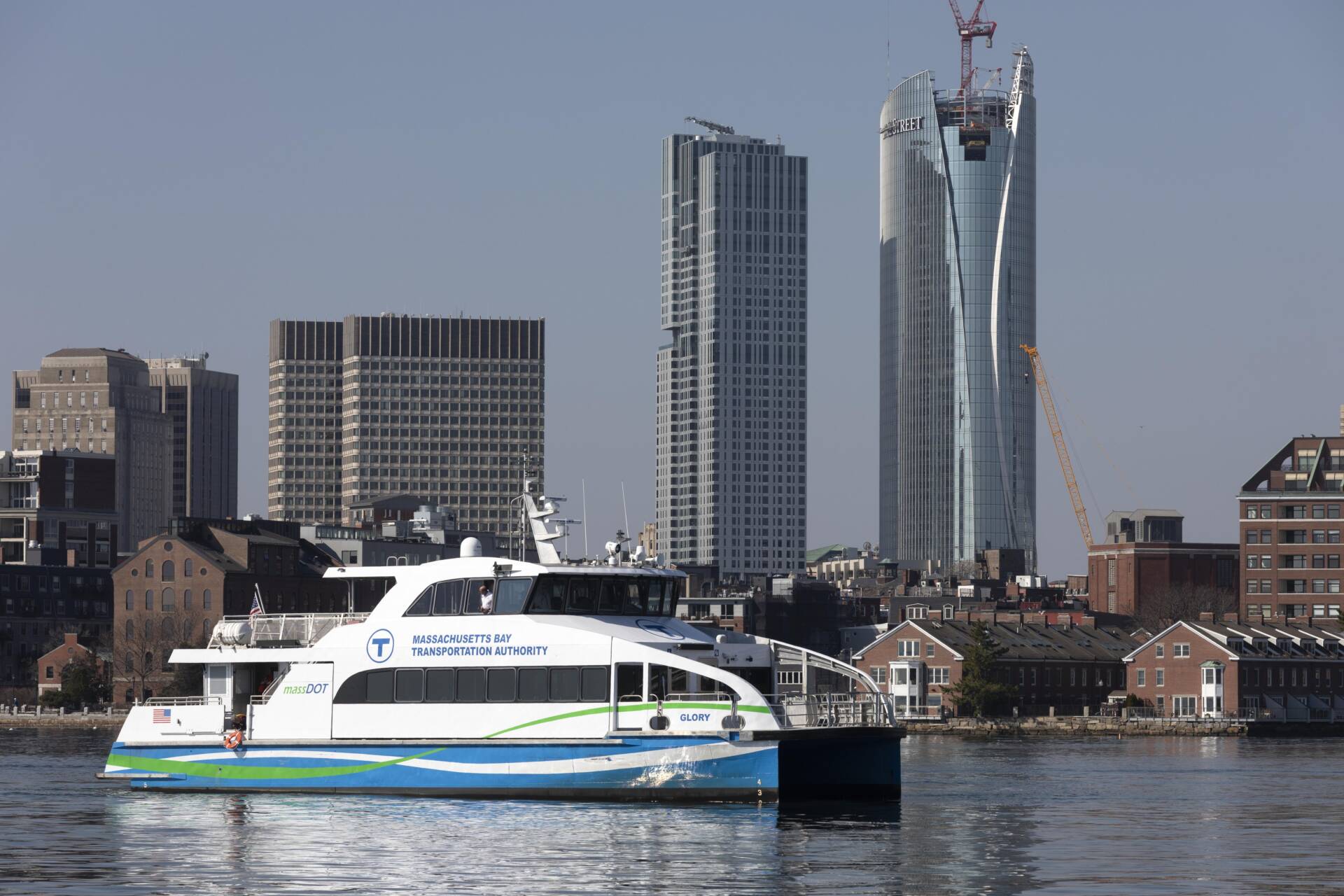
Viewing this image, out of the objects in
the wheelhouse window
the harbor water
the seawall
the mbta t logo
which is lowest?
the seawall

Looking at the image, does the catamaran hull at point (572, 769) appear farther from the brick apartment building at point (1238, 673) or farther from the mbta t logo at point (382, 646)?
the brick apartment building at point (1238, 673)

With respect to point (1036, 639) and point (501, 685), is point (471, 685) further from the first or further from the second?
point (1036, 639)

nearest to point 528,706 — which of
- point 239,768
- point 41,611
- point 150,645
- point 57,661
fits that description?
point 239,768

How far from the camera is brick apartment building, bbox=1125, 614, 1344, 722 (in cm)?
13950

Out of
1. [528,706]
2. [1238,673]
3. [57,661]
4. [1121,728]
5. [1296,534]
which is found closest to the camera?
[528,706]

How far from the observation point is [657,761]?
5234cm

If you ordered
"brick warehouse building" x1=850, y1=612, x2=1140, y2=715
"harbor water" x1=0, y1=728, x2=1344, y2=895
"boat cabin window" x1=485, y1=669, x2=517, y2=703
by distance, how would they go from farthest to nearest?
"brick warehouse building" x1=850, y1=612, x2=1140, y2=715
"boat cabin window" x1=485, y1=669, x2=517, y2=703
"harbor water" x1=0, y1=728, x2=1344, y2=895

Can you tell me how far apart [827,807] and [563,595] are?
8.39m

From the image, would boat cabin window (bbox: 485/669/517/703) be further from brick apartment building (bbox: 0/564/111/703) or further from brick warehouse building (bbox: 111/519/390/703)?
brick apartment building (bbox: 0/564/111/703)

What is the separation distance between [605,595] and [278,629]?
9480 millimetres

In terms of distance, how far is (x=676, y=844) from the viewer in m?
45.7


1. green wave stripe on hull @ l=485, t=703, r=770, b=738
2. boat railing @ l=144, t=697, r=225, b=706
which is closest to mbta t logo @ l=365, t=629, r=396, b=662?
green wave stripe on hull @ l=485, t=703, r=770, b=738

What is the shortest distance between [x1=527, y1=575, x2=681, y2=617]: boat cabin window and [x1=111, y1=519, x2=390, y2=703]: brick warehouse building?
289 feet

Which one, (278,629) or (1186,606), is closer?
(278,629)
